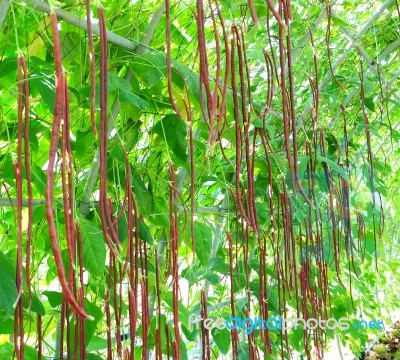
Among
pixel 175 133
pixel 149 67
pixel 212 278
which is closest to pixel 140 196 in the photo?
pixel 175 133

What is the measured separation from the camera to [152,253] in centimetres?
132

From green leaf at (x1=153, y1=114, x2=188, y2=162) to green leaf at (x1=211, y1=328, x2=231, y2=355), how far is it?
0.76 meters

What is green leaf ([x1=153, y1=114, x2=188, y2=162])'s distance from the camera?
1016 millimetres

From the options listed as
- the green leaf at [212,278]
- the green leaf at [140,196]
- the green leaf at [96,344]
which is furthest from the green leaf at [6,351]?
the green leaf at [212,278]

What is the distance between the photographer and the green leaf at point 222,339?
5.27ft

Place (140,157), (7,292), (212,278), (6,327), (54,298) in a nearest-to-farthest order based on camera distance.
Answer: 1. (7,292)
2. (6,327)
3. (54,298)
4. (140,157)
5. (212,278)

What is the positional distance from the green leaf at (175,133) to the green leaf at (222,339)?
756mm

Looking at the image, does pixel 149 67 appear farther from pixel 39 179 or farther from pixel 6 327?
pixel 6 327

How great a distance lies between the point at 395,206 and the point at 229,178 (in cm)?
256

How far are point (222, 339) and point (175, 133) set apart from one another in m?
0.80

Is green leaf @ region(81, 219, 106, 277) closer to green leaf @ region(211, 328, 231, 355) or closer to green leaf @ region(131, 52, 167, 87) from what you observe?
green leaf @ region(131, 52, 167, 87)

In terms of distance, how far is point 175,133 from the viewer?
3.34ft

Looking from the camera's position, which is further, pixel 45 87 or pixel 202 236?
pixel 202 236

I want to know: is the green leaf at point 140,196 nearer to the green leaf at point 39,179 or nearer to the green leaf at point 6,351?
the green leaf at point 39,179
